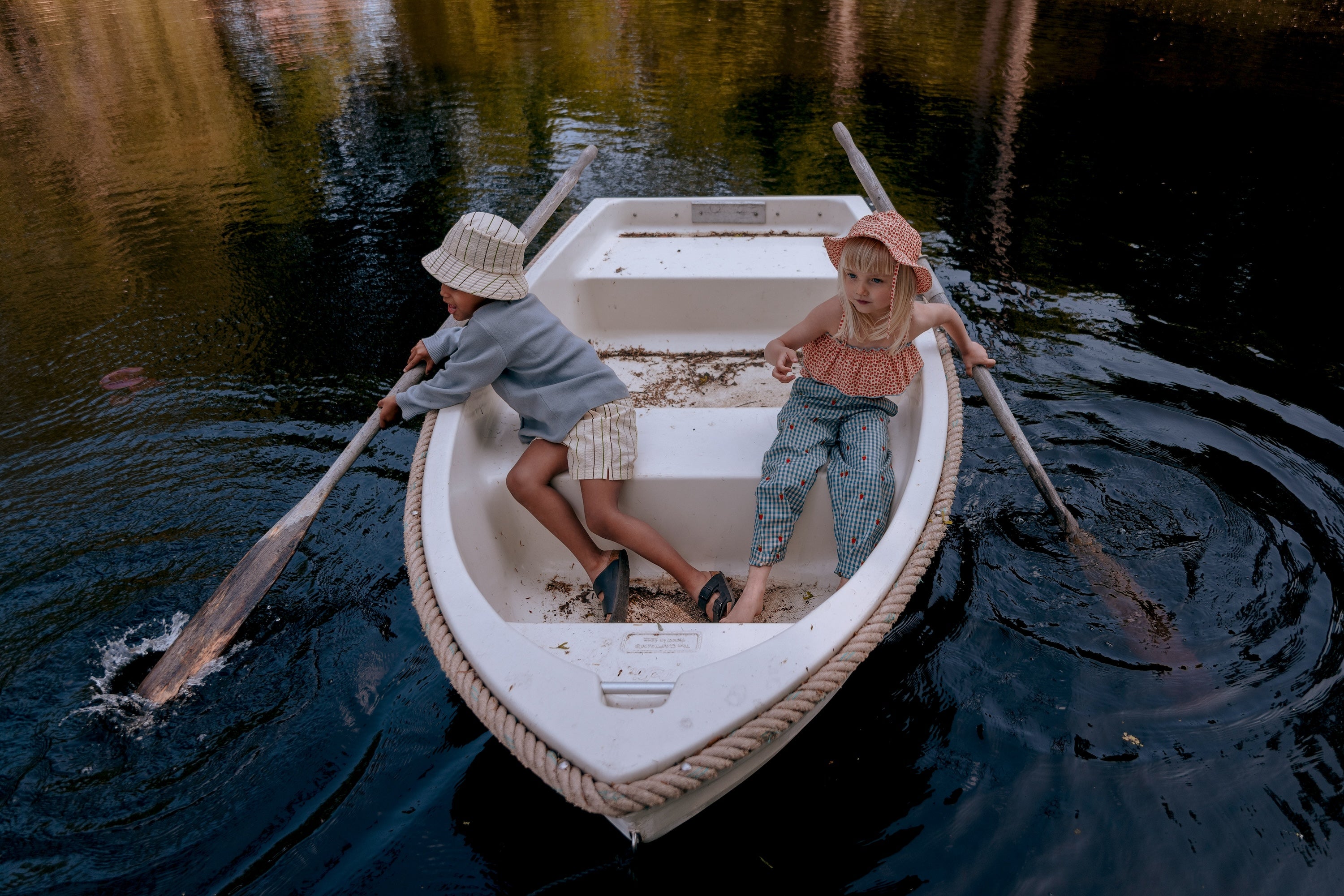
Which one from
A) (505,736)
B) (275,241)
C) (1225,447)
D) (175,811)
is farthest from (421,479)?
(275,241)

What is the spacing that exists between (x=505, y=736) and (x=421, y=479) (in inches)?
41.1

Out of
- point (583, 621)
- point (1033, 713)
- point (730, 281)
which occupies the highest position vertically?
point (730, 281)

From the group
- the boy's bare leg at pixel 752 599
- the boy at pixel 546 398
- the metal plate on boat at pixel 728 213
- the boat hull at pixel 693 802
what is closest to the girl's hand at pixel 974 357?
the boy's bare leg at pixel 752 599

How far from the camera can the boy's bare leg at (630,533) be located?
2678 mm

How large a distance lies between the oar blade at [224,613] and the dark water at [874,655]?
0.36 feet

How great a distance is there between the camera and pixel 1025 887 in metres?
2.25

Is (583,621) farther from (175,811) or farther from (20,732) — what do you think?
(20,732)

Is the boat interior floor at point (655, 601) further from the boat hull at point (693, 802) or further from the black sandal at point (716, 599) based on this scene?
the boat hull at point (693, 802)

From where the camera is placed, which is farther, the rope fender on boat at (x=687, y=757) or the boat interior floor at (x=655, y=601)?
the boat interior floor at (x=655, y=601)

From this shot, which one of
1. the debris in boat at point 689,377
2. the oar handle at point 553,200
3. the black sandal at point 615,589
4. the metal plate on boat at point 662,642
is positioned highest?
the oar handle at point 553,200

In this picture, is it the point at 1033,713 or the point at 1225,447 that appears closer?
the point at 1033,713

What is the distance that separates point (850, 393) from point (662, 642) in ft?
3.88

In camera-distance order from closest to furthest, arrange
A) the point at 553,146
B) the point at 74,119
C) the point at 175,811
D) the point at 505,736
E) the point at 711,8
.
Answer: the point at 505,736, the point at 175,811, the point at 553,146, the point at 74,119, the point at 711,8

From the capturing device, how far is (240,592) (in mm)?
2957
